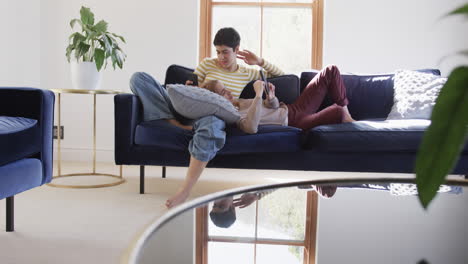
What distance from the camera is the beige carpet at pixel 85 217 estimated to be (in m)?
1.61

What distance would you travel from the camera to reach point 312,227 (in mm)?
737

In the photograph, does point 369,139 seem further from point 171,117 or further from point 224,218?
point 224,218

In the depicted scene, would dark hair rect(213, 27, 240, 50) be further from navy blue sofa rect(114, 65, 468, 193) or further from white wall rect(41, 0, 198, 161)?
white wall rect(41, 0, 198, 161)

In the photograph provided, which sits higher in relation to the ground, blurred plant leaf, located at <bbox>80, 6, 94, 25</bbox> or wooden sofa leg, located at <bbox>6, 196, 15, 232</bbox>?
blurred plant leaf, located at <bbox>80, 6, 94, 25</bbox>

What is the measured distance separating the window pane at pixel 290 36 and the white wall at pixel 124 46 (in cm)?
66

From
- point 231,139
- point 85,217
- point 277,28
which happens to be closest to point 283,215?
point 85,217

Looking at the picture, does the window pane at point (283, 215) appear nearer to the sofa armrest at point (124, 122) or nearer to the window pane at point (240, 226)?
the window pane at point (240, 226)

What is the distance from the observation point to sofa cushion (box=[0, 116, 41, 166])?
1646 mm

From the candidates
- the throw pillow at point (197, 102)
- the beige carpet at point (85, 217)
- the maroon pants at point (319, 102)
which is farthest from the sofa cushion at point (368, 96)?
the throw pillow at point (197, 102)

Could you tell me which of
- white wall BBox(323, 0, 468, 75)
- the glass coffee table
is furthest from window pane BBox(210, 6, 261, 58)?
the glass coffee table

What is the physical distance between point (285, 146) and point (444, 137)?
7.54ft

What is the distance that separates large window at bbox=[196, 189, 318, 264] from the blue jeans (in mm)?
1453

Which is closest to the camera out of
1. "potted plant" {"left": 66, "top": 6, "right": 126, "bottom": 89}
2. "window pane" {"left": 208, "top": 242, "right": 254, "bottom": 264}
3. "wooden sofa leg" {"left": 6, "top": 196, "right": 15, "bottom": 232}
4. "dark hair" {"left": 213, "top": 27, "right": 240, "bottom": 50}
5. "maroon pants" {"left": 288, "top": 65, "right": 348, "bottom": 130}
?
"window pane" {"left": 208, "top": 242, "right": 254, "bottom": 264}

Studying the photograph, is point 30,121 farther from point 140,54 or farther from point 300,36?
point 300,36
